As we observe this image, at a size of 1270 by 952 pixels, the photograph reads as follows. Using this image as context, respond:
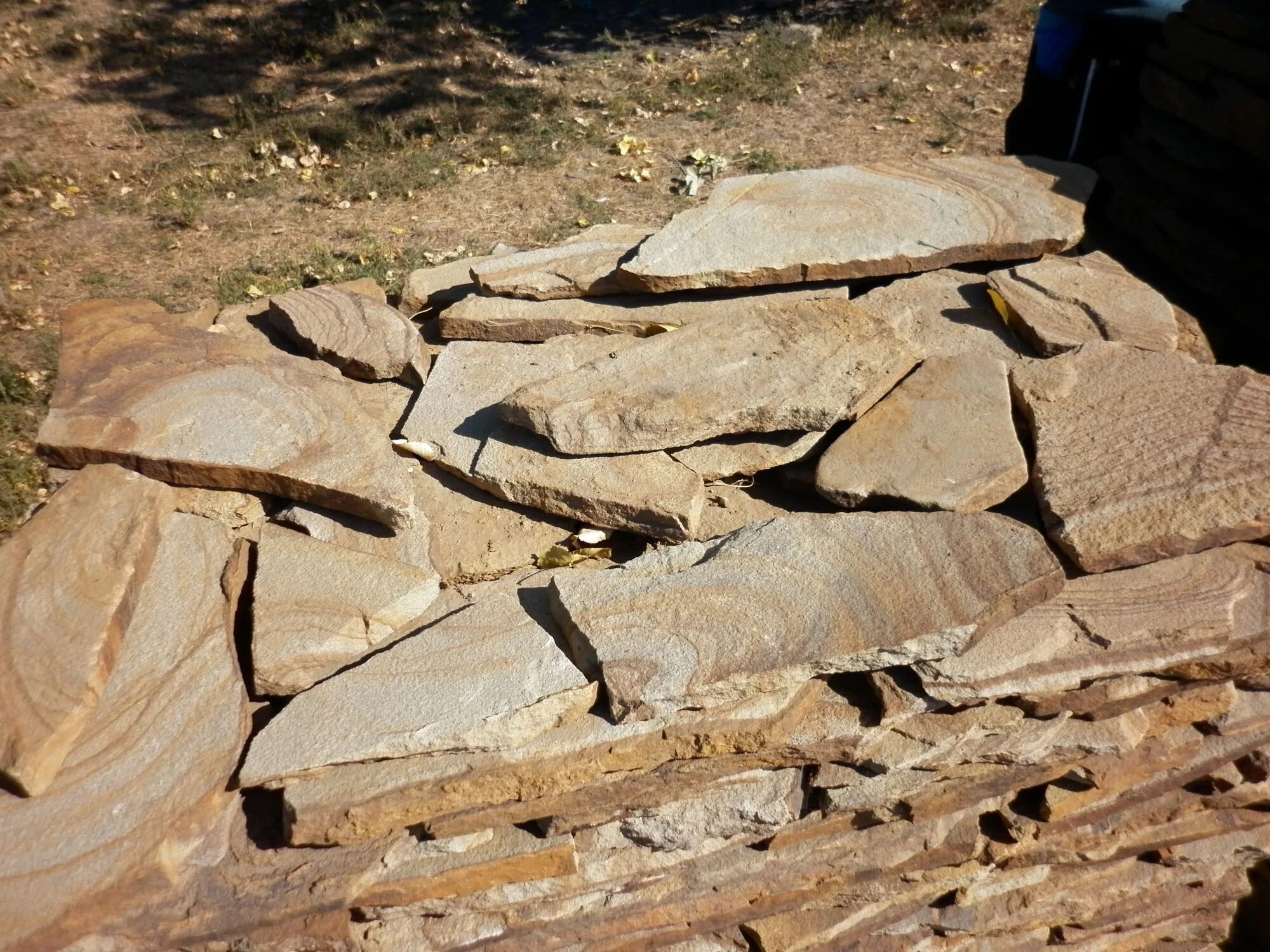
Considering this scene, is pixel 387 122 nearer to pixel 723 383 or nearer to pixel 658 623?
pixel 723 383

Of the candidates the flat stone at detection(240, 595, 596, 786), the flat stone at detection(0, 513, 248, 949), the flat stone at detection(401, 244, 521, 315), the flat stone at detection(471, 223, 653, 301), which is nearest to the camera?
the flat stone at detection(0, 513, 248, 949)

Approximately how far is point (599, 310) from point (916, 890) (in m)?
1.84

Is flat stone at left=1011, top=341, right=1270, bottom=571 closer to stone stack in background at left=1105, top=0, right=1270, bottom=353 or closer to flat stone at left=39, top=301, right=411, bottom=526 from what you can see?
stone stack in background at left=1105, top=0, right=1270, bottom=353

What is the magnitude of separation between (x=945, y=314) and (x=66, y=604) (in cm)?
243

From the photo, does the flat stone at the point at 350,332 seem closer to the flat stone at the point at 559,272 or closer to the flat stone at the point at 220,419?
the flat stone at the point at 220,419

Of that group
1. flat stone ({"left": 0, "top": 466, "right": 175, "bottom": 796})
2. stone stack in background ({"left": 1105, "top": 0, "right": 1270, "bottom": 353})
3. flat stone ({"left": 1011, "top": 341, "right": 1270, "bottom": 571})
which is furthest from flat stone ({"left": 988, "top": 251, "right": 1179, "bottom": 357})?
flat stone ({"left": 0, "top": 466, "right": 175, "bottom": 796})

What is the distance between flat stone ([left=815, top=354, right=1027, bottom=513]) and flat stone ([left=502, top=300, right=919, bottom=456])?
7 cm

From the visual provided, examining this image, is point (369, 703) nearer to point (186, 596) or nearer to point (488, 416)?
point (186, 596)

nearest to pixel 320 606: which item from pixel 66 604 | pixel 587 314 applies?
pixel 66 604

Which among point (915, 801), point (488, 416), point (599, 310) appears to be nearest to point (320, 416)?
point (488, 416)

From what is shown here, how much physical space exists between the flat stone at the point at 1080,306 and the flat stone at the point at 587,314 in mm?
514

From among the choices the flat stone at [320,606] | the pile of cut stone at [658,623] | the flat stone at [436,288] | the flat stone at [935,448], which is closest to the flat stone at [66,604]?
the pile of cut stone at [658,623]

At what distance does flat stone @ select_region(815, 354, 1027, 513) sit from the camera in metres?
2.14

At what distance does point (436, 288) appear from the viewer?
10.3ft
